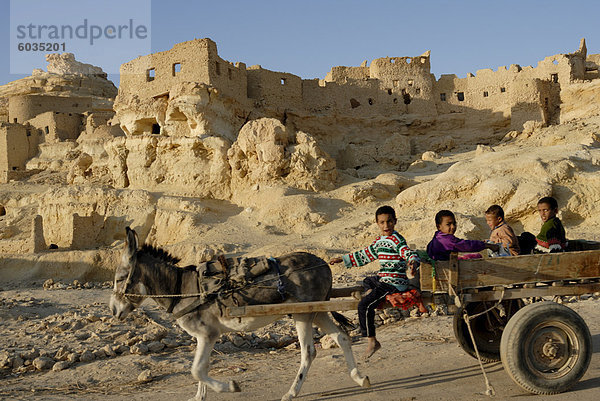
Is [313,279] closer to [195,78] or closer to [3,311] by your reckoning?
[3,311]

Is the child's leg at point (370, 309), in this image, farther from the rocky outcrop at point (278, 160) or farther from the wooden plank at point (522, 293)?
the rocky outcrop at point (278, 160)

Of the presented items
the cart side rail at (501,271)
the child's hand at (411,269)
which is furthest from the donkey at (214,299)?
the cart side rail at (501,271)

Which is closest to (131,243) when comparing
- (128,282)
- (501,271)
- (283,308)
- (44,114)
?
(128,282)

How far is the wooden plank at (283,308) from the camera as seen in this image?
4.59 metres

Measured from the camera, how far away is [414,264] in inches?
183

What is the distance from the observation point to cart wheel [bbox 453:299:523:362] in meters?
5.45

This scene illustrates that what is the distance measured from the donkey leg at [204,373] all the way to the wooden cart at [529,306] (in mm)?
408

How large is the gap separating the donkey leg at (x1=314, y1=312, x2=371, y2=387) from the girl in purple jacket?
1228 mm

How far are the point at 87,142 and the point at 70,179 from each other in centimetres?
477

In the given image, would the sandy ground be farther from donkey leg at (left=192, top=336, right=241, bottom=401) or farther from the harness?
the harness

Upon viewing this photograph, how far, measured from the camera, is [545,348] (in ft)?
15.0

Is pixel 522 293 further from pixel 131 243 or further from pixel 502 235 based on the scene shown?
pixel 131 243

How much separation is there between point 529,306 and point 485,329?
1.33 meters

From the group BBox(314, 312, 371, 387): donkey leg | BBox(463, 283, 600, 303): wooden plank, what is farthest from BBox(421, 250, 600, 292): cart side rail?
BBox(314, 312, 371, 387): donkey leg
